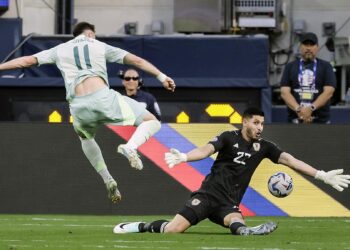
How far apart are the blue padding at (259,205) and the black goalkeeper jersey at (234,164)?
158 inches

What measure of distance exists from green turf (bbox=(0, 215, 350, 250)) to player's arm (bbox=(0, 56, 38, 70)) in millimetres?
1852

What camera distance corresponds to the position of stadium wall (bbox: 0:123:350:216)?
745 inches

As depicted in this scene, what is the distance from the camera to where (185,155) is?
13883mm

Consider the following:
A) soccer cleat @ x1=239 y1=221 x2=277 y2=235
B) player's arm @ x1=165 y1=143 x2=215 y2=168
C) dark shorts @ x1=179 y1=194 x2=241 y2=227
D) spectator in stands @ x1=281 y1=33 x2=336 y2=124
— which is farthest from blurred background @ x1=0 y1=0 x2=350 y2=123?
soccer cleat @ x1=239 y1=221 x2=277 y2=235

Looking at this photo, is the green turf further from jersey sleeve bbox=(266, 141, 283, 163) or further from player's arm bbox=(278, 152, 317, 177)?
jersey sleeve bbox=(266, 141, 283, 163)

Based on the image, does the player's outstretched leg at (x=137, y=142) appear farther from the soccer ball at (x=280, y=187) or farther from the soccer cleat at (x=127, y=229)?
the soccer ball at (x=280, y=187)

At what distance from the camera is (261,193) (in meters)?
18.9

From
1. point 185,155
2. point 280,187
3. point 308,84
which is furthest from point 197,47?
point 185,155

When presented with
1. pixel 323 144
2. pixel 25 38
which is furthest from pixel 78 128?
pixel 25 38

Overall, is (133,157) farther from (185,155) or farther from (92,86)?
(92,86)

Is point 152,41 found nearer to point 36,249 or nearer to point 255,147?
point 255,147

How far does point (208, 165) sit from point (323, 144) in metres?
1.65

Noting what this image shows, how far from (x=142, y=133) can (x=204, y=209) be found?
1.21 metres

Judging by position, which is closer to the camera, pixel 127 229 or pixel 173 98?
pixel 127 229
